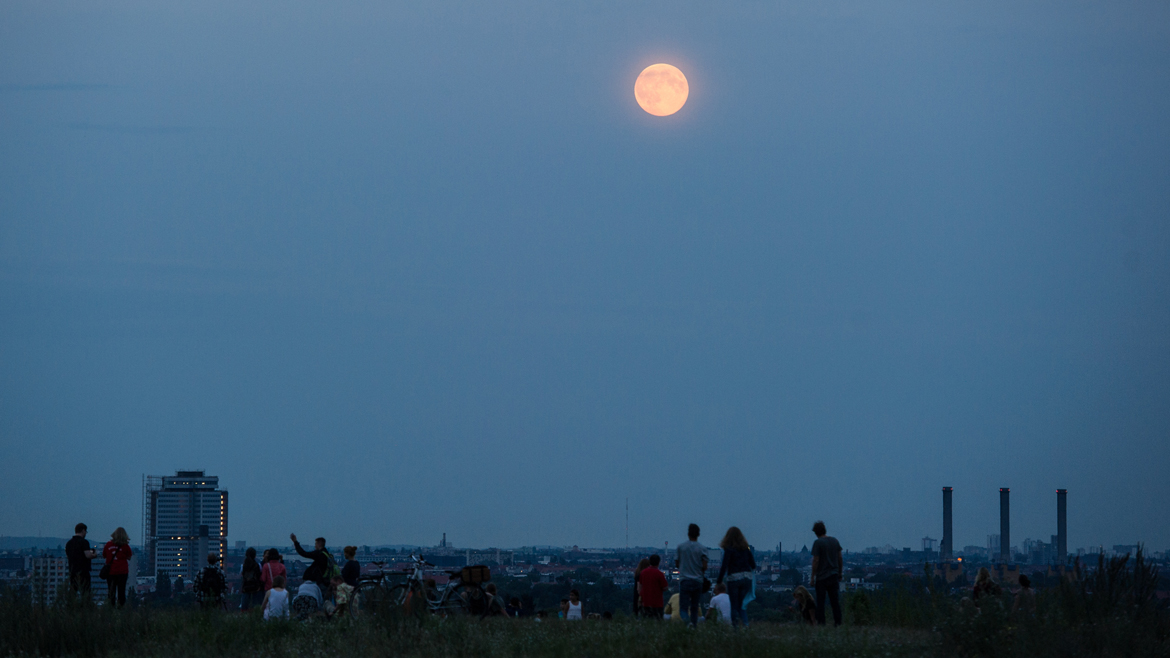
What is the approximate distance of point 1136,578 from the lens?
14828 mm

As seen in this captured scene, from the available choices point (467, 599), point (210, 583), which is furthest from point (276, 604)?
point (467, 599)

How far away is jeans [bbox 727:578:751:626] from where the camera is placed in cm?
1681

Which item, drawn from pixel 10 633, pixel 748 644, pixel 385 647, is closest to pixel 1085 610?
pixel 748 644

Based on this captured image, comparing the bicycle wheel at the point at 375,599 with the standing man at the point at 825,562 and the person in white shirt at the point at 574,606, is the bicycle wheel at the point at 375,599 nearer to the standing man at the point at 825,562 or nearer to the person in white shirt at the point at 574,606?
the person in white shirt at the point at 574,606

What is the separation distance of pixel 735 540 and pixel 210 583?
9.69 meters

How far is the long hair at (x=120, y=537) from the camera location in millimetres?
18422

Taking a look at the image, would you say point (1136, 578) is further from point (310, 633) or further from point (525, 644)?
point (310, 633)

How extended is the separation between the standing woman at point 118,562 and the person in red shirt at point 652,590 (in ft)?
28.8

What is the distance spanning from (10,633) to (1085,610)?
15277 mm

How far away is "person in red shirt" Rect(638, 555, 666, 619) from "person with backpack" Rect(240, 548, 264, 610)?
7177 mm

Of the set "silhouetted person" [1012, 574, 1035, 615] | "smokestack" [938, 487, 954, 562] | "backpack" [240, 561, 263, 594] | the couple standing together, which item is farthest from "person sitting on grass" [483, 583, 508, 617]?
"smokestack" [938, 487, 954, 562]

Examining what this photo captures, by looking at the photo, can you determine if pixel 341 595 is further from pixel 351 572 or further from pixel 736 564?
pixel 736 564

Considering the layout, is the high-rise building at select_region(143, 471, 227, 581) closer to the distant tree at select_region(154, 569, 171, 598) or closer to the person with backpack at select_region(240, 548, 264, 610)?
the distant tree at select_region(154, 569, 171, 598)

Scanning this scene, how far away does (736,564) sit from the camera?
55.0 ft
